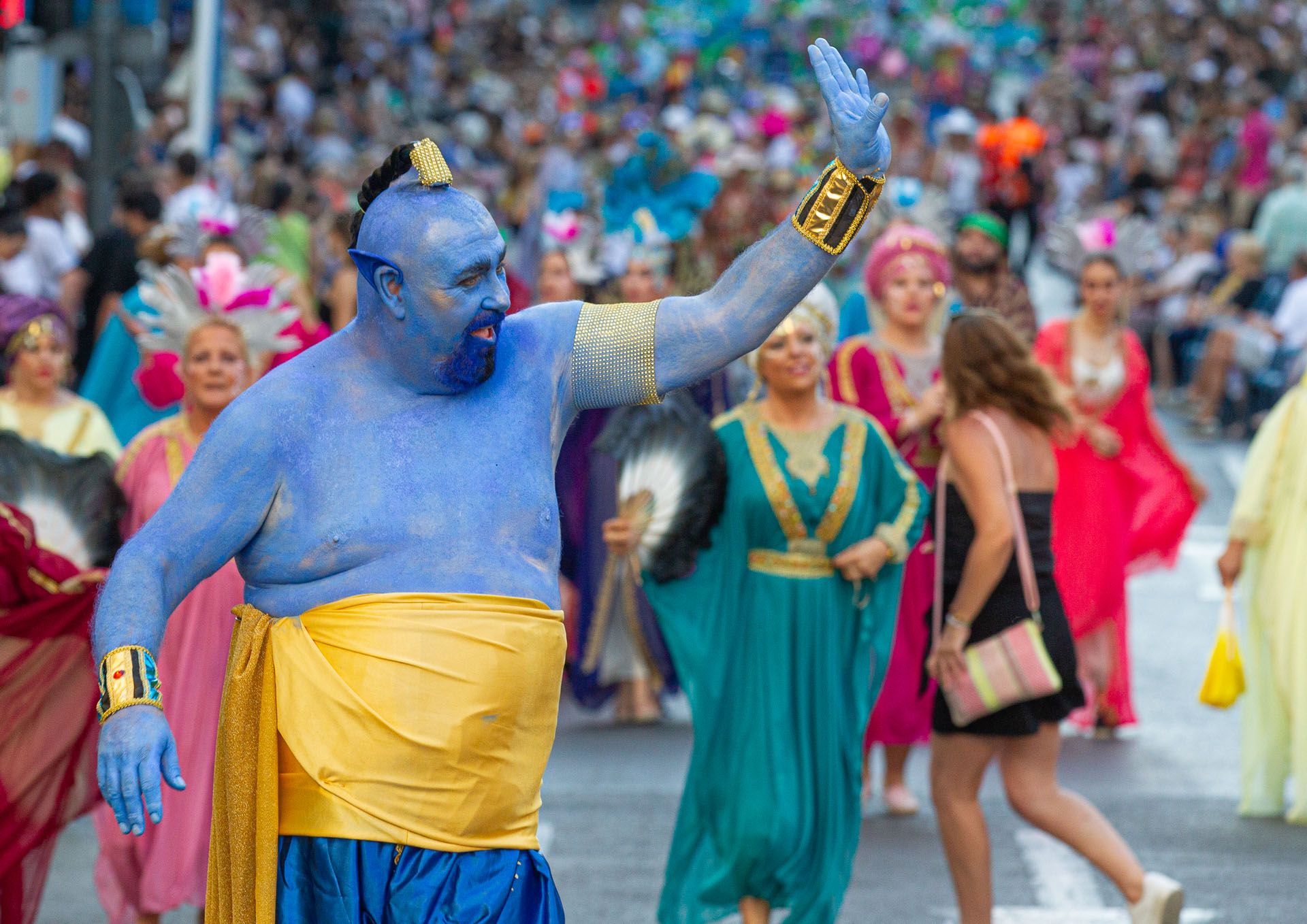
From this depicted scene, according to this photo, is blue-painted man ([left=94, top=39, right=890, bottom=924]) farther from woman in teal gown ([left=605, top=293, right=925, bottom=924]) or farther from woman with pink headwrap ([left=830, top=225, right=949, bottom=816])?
woman with pink headwrap ([left=830, top=225, right=949, bottom=816])

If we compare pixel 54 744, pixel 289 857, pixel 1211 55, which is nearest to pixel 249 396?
pixel 289 857

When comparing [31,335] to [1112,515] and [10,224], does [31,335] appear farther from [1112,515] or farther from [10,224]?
[10,224]

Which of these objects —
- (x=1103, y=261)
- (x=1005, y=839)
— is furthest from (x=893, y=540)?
(x=1103, y=261)

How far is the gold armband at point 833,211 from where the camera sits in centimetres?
346

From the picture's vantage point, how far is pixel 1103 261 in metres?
9.01

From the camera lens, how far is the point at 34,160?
14.0 metres

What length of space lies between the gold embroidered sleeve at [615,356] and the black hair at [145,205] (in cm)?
772

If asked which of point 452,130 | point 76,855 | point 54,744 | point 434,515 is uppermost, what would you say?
point 452,130

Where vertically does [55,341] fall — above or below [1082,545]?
above

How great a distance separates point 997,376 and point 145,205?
21.4 ft

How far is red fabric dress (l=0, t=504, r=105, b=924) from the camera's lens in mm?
5312

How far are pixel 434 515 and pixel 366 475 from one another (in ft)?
0.44

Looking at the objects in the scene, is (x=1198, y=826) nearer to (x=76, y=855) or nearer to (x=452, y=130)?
(x=76, y=855)

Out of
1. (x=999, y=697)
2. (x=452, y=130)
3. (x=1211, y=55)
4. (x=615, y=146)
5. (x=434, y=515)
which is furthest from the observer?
(x=1211, y=55)
